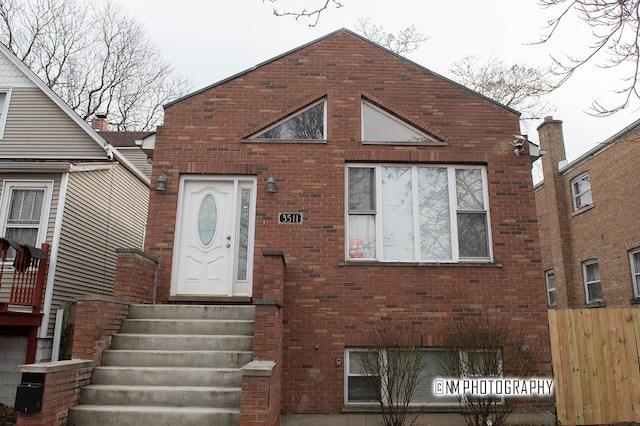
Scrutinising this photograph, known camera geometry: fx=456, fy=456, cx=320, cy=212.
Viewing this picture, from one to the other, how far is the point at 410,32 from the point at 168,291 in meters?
17.3

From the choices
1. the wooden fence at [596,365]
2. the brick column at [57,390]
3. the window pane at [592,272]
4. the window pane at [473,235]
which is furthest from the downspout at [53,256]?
the window pane at [592,272]

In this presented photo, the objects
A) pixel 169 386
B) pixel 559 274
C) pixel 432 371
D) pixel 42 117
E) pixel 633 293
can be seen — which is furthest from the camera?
pixel 559 274

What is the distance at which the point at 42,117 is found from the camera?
10188mm

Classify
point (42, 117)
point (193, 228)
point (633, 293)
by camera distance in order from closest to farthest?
point (193, 228), point (42, 117), point (633, 293)

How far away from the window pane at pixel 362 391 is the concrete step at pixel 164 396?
7.07ft

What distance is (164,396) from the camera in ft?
16.5

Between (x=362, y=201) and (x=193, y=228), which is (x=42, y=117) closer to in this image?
(x=193, y=228)

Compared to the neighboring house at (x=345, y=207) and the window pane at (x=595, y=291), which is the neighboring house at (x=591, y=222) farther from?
the neighboring house at (x=345, y=207)

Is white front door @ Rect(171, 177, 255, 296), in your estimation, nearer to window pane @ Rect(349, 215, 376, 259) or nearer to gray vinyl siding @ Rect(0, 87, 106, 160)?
window pane @ Rect(349, 215, 376, 259)

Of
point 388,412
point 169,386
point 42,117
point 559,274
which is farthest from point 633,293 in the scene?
point 42,117

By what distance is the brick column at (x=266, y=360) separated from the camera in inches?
177

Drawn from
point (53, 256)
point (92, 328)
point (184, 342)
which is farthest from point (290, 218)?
point (53, 256)

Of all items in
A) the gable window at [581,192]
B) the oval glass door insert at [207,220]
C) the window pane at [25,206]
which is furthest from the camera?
the gable window at [581,192]

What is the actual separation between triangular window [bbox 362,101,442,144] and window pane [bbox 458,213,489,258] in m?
1.39
